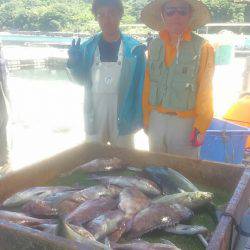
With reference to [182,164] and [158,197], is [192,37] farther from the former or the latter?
[158,197]

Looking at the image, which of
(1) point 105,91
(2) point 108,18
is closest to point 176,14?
(2) point 108,18

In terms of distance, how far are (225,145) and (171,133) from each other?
126 centimetres

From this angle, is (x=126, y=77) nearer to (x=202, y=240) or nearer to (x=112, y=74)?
(x=112, y=74)

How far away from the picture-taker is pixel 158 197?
3.04 meters

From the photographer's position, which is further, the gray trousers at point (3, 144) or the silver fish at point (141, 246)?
the gray trousers at point (3, 144)

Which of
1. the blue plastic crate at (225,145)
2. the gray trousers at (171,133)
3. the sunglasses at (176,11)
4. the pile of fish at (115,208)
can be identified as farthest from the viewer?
the blue plastic crate at (225,145)

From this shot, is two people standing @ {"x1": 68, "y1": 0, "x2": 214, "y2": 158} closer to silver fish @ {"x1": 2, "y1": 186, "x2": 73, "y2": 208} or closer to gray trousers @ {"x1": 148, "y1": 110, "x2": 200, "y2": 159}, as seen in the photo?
gray trousers @ {"x1": 148, "y1": 110, "x2": 200, "y2": 159}

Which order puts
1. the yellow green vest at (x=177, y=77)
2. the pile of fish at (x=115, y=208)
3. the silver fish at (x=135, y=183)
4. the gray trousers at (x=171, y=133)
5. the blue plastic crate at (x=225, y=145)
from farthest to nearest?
the blue plastic crate at (x=225, y=145), the gray trousers at (x=171, y=133), the yellow green vest at (x=177, y=77), the silver fish at (x=135, y=183), the pile of fish at (x=115, y=208)

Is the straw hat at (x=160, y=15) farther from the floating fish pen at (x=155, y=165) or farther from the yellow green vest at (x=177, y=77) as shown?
the floating fish pen at (x=155, y=165)

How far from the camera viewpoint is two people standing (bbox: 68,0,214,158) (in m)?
3.94

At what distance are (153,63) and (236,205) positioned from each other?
2.08m

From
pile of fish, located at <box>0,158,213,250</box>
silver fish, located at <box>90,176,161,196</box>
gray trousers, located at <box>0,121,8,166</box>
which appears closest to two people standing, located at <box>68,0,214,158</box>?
pile of fish, located at <box>0,158,213,250</box>

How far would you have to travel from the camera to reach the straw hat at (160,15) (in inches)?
158

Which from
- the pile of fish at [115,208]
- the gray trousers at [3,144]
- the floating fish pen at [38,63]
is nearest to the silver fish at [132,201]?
the pile of fish at [115,208]
